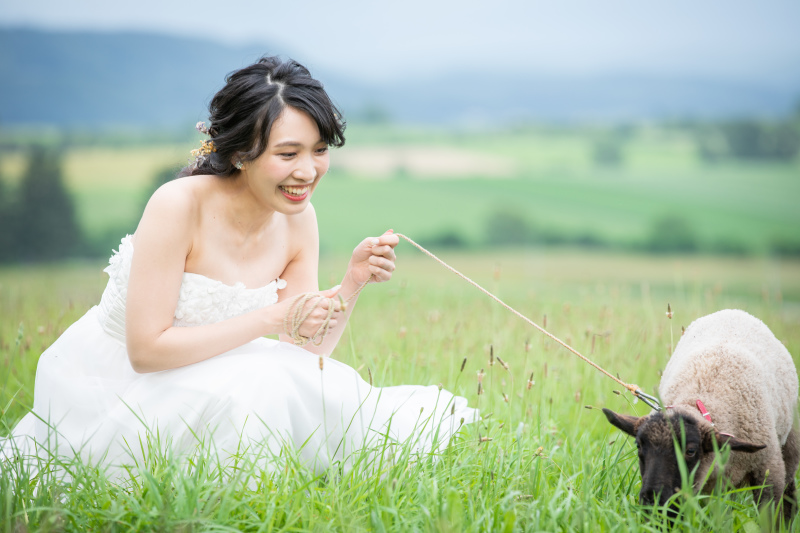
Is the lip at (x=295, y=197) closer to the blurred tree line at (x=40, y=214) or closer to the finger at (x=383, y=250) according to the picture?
the finger at (x=383, y=250)

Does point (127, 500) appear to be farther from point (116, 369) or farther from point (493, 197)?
point (493, 197)

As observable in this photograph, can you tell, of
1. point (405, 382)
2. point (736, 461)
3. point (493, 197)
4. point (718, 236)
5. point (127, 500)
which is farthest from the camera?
point (493, 197)

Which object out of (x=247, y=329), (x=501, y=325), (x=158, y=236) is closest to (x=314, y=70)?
(x=158, y=236)

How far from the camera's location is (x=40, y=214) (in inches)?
1068

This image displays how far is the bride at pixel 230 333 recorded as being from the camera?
104 inches

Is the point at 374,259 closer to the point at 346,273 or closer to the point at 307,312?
the point at 346,273

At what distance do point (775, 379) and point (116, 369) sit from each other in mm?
3249

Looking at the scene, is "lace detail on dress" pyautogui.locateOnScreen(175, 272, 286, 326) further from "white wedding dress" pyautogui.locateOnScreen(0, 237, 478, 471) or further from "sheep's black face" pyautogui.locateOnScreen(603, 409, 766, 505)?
"sheep's black face" pyautogui.locateOnScreen(603, 409, 766, 505)

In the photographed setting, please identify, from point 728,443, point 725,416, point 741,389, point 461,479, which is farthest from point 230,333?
point 741,389

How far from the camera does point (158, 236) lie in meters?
2.74

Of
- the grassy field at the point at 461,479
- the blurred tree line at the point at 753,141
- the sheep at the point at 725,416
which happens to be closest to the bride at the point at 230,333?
the grassy field at the point at 461,479

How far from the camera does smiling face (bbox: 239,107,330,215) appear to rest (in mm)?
2893

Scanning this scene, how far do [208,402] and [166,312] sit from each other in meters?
0.45

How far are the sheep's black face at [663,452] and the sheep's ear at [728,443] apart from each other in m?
0.05
